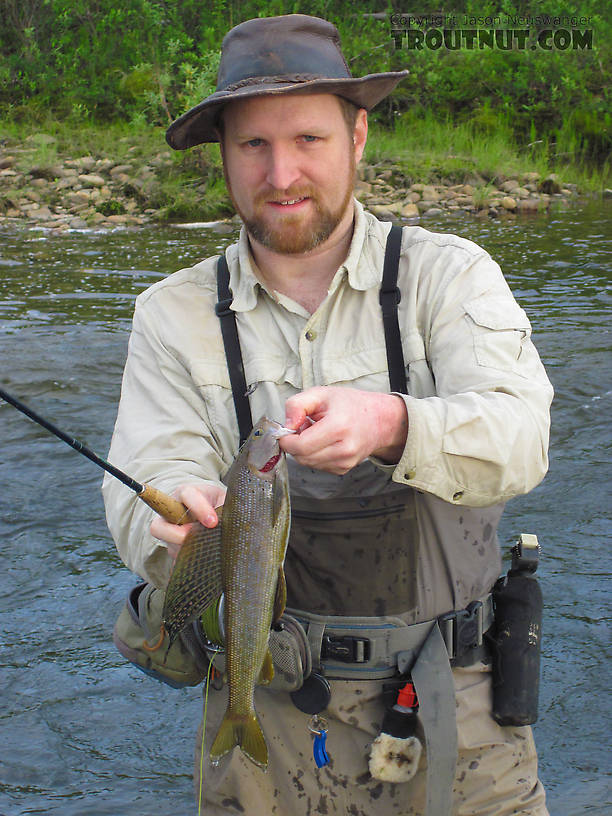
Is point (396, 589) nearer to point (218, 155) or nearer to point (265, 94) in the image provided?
point (265, 94)

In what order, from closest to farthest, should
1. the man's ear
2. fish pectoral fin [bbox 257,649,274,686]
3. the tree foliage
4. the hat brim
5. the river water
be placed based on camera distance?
fish pectoral fin [bbox 257,649,274,686] → the hat brim → the man's ear → the river water → the tree foliage

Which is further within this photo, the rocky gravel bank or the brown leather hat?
the rocky gravel bank

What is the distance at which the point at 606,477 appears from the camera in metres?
6.54

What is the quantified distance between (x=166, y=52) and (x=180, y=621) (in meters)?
28.4

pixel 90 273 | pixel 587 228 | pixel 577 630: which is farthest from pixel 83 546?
pixel 587 228

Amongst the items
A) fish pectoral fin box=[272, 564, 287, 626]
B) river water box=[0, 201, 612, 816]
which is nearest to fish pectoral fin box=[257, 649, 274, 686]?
fish pectoral fin box=[272, 564, 287, 626]

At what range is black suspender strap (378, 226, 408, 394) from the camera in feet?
10.0

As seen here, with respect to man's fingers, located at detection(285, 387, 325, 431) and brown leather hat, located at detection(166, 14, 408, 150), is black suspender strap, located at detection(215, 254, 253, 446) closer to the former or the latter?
brown leather hat, located at detection(166, 14, 408, 150)

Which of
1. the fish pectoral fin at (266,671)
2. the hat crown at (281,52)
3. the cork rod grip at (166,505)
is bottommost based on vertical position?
the fish pectoral fin at (266,671)

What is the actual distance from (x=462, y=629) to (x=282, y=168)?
1.60 meters

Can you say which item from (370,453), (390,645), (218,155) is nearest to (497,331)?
(370,453)

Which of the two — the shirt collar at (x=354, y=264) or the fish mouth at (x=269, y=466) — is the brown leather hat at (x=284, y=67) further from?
the fish mouth at (x=269, y=466)

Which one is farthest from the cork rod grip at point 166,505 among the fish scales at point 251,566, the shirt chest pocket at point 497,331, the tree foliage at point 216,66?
the tree foliage at point 216,66

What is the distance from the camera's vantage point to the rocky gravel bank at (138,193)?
18.9 metres
